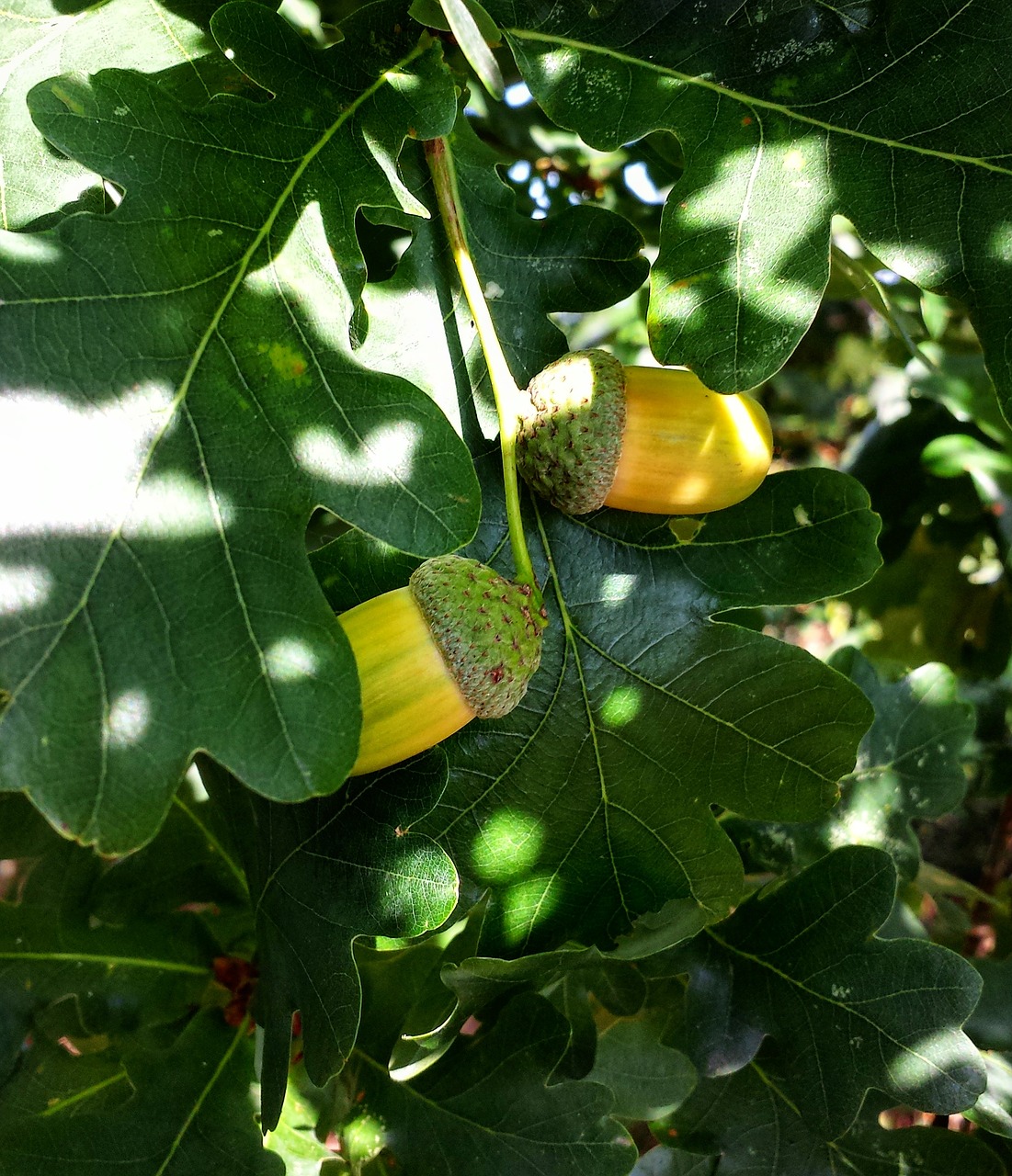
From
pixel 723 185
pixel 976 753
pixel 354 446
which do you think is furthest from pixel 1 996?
pixel 976 753

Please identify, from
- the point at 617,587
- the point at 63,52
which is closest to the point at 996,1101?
the point at 617,587

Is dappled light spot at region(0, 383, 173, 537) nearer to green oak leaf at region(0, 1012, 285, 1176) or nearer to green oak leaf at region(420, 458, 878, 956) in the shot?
green oak leaf at region(420, 458, 878, 956)

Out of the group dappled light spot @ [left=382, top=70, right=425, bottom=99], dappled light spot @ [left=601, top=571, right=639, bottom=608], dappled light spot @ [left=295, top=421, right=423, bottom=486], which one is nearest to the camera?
dappled light spot @ [left=295, top=421, right=423, bottom=486]

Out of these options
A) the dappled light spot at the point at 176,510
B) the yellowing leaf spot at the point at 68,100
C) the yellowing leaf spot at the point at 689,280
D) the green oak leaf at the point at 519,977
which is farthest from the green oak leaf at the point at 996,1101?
the yellowing leaf spot at the point at 68,100

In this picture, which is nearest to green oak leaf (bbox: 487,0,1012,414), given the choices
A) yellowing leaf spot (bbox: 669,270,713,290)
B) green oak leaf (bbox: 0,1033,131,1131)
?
yellowing leaf spot (bbox: 669,270,713,290)

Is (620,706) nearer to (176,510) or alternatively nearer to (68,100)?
(176,510)

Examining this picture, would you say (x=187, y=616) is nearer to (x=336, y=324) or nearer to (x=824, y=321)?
(x=336, y=324)
